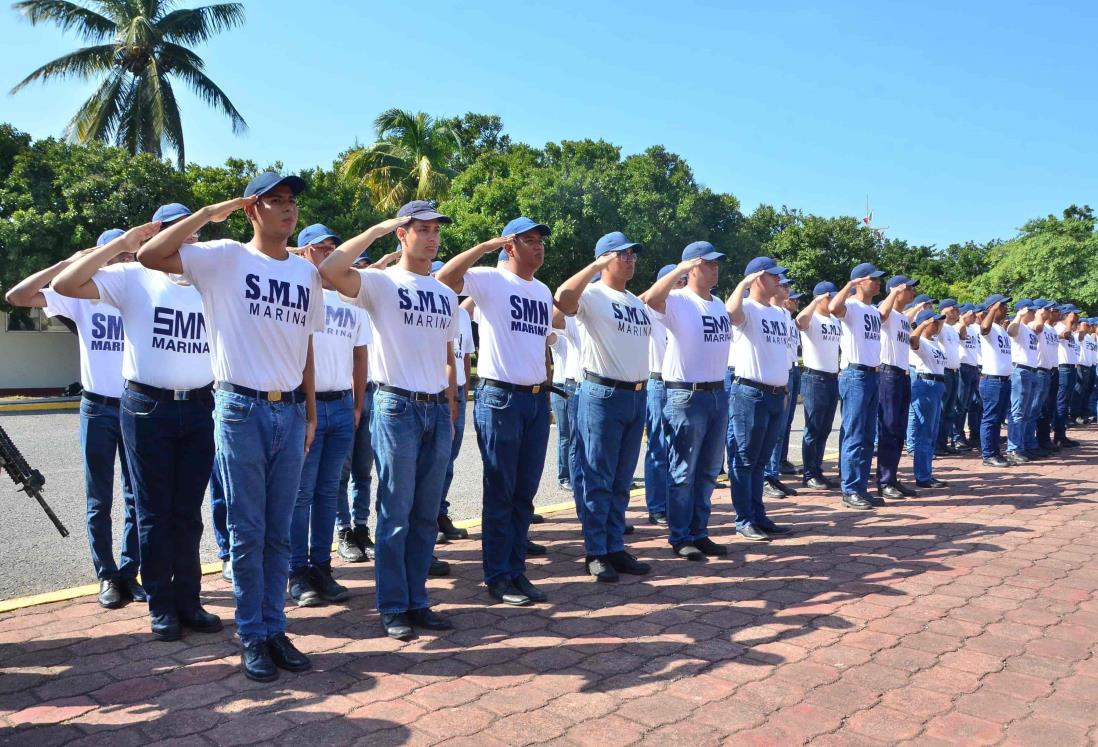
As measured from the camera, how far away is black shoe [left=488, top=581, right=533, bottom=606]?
5.31 meters

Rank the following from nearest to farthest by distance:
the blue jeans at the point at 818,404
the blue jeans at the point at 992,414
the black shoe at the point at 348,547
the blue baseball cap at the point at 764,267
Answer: the black shoe at the point at 348,547
the blue baseball cap at the point at 764,267
the blue jeans at the point at 818,404
the blue jeans at the point at 992,414

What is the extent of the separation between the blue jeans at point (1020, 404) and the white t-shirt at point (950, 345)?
127cm

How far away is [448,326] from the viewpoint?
4973mm

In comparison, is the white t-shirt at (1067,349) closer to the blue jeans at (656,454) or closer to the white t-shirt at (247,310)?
the blue jeans at (656,454)

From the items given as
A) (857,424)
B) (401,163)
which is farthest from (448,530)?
(401,163)

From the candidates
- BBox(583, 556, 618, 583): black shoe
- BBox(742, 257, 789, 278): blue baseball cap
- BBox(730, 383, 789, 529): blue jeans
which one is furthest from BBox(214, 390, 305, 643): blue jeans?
BBox(742, 257, 789, 278): blue baseball cap

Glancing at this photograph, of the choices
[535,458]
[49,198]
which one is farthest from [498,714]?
[49,198]

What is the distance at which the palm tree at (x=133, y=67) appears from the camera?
27.8 metres

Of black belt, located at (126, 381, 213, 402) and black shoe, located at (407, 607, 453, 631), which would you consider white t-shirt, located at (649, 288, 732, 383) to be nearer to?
black shoe, located at (407, 607, 453, 631)

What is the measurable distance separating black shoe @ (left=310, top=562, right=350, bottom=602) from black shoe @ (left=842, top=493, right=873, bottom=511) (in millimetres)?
5050

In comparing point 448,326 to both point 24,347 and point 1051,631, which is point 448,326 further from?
point 24,347

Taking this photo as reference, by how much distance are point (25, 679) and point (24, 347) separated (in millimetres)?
22267

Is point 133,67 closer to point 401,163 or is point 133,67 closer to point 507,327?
point 401,163

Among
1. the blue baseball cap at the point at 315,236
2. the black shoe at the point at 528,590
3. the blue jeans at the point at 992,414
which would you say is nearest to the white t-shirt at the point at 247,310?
the blue baseball cap at the point at 315,236
